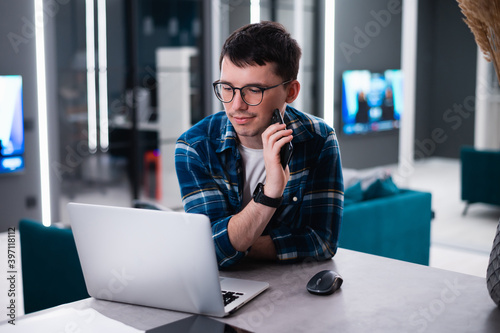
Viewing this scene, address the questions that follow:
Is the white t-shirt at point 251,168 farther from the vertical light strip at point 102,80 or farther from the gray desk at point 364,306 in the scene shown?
the vertical light strip at point 102,80

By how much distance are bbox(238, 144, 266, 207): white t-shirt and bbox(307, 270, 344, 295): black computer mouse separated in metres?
0.42

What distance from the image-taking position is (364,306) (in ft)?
4.09

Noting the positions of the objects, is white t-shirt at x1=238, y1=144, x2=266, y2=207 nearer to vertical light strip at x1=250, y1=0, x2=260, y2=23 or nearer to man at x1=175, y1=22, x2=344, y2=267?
man at x1=175, y1=22, x2=344, y2=267

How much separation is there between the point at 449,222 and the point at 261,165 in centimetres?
394

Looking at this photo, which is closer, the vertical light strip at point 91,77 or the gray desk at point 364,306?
the gray desk at point 364,306

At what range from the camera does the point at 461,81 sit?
7020 millimetres

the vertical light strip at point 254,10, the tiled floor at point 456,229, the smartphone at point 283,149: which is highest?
the vertical light strip at point 254,10

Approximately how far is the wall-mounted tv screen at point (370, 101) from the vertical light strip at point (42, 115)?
10.4ft

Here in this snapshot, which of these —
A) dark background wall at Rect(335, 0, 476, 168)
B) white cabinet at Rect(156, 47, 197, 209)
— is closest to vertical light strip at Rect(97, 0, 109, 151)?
white cabinet at Rect(156, 47, 197, 209)

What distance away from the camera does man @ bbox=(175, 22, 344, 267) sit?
1.49 metres

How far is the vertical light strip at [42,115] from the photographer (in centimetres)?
476

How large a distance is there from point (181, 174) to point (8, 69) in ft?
11.7

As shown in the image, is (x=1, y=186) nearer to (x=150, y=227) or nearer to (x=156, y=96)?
(x=156, y=96)

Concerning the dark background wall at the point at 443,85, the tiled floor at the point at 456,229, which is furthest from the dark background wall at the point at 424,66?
the tiled floor at the point at 456,229
